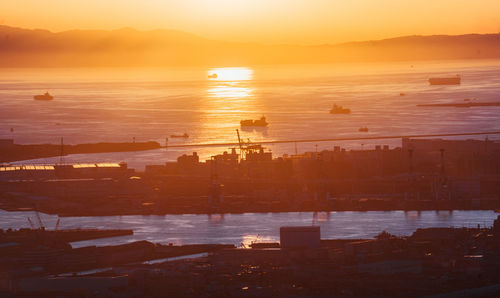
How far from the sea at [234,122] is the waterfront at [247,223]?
18 mm

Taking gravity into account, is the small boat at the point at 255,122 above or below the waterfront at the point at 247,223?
above

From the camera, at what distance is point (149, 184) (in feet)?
70.3

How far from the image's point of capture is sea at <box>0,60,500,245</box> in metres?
17.1

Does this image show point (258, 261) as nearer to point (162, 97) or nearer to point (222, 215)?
point (222, 215)

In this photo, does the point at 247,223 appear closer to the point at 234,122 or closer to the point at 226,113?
the point at 234,122

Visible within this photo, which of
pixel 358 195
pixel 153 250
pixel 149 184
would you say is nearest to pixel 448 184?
pixel 358 195

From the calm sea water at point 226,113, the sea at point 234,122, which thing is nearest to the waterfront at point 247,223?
the sea at point 234,122

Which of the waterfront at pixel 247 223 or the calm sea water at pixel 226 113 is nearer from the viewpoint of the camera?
the waterfront at pixel 247 223

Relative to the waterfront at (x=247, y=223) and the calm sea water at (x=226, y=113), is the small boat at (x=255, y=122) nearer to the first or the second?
the calm sea water at (x=226, y=113)

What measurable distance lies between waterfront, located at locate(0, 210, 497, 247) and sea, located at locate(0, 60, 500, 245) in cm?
2

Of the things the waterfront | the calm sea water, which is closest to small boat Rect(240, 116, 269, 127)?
the calm sea water

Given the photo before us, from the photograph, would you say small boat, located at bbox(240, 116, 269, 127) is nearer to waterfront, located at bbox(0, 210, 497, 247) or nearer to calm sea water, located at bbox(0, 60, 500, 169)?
calm sea water, located at bbox(0, 60, 500, 169)

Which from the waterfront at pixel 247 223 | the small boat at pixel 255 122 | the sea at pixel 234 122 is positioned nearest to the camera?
the waterfront at pixel 247 223

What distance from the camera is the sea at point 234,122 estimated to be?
56.1ft
